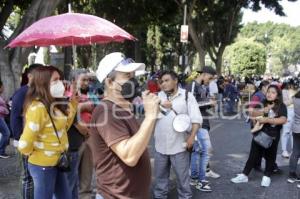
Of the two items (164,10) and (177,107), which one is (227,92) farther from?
(177,107)

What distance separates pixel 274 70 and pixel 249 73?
179 ft

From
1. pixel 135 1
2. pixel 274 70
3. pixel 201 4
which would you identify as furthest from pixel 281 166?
pixel 274 70

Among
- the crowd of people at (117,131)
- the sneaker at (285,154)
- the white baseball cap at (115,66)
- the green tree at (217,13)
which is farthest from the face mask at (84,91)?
the green tree at (217,13)

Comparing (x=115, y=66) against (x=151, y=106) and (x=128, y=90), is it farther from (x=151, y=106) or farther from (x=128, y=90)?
(x=151, y=106)

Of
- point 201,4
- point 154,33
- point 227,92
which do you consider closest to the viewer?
point 227,92

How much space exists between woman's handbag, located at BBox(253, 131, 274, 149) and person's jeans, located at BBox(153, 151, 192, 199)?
1598 mm

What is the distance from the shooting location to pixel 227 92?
21734mm

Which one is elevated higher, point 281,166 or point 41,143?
point 41,143

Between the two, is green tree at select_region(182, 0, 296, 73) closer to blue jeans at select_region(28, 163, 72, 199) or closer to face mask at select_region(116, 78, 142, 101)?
blue jeans at select_region(28, 163, 72, 199)

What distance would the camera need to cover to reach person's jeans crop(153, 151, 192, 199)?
18.7 ft

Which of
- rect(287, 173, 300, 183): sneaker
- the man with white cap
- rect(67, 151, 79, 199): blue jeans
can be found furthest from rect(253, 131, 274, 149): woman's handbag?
the man with white cap

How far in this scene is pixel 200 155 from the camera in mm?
6684

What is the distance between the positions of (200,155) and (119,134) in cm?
415

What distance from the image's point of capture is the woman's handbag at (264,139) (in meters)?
6.94
